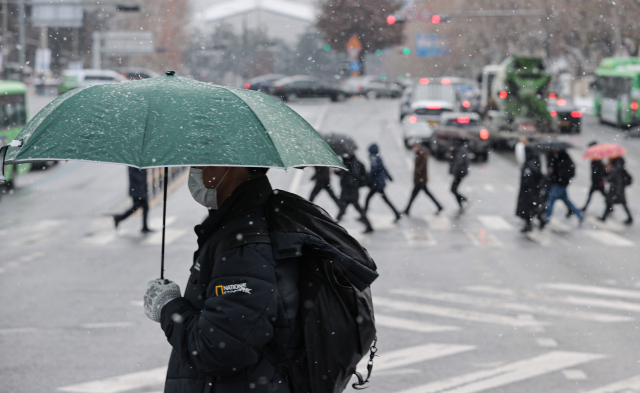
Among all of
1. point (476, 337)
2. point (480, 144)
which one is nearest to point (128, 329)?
point (476, 337)

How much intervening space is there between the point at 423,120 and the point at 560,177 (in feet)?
Result: 58.4

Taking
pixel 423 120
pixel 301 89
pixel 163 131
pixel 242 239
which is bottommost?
pixel 301 89

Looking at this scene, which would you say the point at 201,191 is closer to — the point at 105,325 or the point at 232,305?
the point at 232,305

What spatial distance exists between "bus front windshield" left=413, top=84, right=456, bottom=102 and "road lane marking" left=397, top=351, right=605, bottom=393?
34.9 metres

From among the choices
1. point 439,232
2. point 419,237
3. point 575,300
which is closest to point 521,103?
point 439,232

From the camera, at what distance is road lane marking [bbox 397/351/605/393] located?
631 centimetres

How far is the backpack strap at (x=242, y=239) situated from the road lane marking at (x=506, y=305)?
A: 6.62 m

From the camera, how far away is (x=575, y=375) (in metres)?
6.61

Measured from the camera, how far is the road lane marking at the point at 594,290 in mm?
9875

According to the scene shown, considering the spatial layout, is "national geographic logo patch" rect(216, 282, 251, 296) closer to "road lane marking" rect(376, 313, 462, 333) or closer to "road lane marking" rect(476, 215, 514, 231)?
"road lane marking" rect(376, 313, 462, 333)

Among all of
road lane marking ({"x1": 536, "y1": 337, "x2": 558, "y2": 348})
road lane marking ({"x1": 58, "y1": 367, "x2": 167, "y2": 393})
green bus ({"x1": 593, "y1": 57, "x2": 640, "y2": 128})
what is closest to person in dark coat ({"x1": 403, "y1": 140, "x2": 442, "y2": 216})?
road lane marking ({"x1": 536, "y1": 337, "x2": 558, "y2": 348})

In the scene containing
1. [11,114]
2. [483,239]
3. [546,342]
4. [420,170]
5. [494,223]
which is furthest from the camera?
[11,114]

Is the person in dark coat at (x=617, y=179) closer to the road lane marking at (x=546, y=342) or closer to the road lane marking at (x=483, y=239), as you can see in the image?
the road lane marking at (x=483, y=239)

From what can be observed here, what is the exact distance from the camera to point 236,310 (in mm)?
2615
